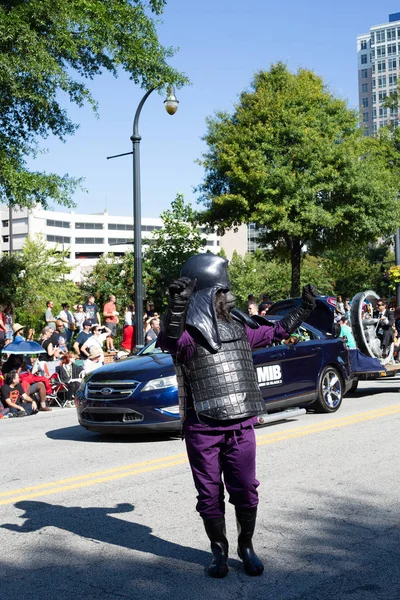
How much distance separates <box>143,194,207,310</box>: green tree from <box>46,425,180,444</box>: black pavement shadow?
62.0 feet

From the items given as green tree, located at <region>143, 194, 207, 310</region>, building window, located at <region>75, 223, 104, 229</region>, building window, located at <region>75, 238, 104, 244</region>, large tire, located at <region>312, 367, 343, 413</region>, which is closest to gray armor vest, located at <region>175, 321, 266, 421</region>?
large tire, located at <region>312, 367, 343, 413</region>

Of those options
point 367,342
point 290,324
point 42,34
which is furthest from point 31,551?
point 42,34

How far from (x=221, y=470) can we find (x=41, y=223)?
13142 cm

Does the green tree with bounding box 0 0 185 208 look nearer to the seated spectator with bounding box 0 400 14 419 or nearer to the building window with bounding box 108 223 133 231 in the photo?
the seated spectator with bounding box 0 400 14 419

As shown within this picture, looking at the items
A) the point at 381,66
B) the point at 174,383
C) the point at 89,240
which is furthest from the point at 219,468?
the point at 381,66

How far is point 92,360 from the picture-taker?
15.7 meters

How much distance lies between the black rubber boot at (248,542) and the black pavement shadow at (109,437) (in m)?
5.23

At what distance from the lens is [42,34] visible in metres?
16.9

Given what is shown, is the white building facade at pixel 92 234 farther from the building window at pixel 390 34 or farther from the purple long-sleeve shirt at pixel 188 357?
the purple long-sleeve shirt at pixel 188 357

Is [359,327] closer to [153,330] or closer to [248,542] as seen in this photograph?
[153,330]

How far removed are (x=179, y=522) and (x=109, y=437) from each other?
465 cm

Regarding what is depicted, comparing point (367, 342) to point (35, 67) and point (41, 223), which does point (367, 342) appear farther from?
point (41, 223)

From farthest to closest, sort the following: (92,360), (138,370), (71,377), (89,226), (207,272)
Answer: (89,226)
(92,360)
(71,377)
(138,370)
(207,272)

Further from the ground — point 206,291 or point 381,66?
point 381,66
